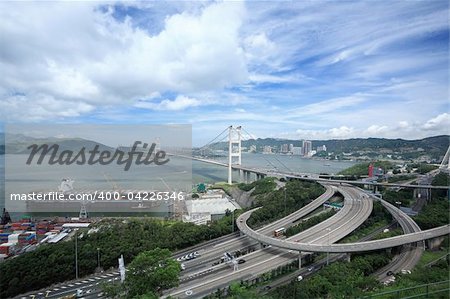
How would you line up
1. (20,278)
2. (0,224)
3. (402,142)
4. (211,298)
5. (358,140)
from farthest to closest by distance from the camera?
(358,140) < (402,142) < (0,224) < (20,278) < (211,298)

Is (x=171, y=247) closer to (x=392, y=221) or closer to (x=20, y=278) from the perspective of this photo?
(x=20, y=278)

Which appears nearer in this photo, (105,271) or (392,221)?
(105,271)

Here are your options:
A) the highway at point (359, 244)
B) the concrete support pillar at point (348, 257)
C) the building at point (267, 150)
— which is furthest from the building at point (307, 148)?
the concrete support pillar at point (348, 257)

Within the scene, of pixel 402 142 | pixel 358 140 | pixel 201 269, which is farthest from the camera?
pixel 358 140

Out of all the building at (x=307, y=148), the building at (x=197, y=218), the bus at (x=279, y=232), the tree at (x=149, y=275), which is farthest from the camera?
the building at (x=307, y=148)

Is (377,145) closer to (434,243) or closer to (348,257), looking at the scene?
(434,243)

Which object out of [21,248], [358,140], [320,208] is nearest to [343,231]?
[320,208]

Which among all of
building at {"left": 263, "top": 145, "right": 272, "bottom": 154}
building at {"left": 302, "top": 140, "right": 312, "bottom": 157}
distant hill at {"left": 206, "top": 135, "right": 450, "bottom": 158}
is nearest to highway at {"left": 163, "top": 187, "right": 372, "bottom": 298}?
distant hill at {"left": 206, "top": 135, "right": 450, "bottom": 158}

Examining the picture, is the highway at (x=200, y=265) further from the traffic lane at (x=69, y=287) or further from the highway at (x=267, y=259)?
the highway at (x=267, y=259)

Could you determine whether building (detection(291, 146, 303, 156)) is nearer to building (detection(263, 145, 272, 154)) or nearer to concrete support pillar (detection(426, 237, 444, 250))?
building (detection(263, 145, 272, 154))
